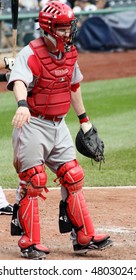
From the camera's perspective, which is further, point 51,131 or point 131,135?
point 131,135

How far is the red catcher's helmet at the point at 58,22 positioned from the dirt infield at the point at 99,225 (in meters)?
1.53

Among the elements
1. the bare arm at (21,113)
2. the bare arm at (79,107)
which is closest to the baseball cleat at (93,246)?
the bare arm at (79,107)

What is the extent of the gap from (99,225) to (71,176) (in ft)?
3.87

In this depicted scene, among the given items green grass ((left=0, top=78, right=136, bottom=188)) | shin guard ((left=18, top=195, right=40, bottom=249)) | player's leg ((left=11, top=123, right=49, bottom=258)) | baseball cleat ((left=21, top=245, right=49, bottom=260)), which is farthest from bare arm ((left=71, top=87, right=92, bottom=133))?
green grass ((left=0, top=78, right=136, bottom=188))

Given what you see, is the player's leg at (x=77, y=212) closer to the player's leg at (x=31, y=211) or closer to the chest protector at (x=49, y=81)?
the player's leg at (x=31, y=211)

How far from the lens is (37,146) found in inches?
257

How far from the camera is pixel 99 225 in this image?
7.60 metres

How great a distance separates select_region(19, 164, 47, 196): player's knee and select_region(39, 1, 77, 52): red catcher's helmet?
88cm

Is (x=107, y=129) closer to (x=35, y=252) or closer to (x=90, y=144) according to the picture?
(x=90, y=144)

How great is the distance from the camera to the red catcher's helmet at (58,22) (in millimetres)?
6457

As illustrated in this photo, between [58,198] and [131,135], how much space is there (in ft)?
11.8

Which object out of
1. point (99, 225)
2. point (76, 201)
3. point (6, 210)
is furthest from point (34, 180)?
point (6, 210)

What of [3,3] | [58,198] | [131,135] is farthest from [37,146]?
[131,135]
